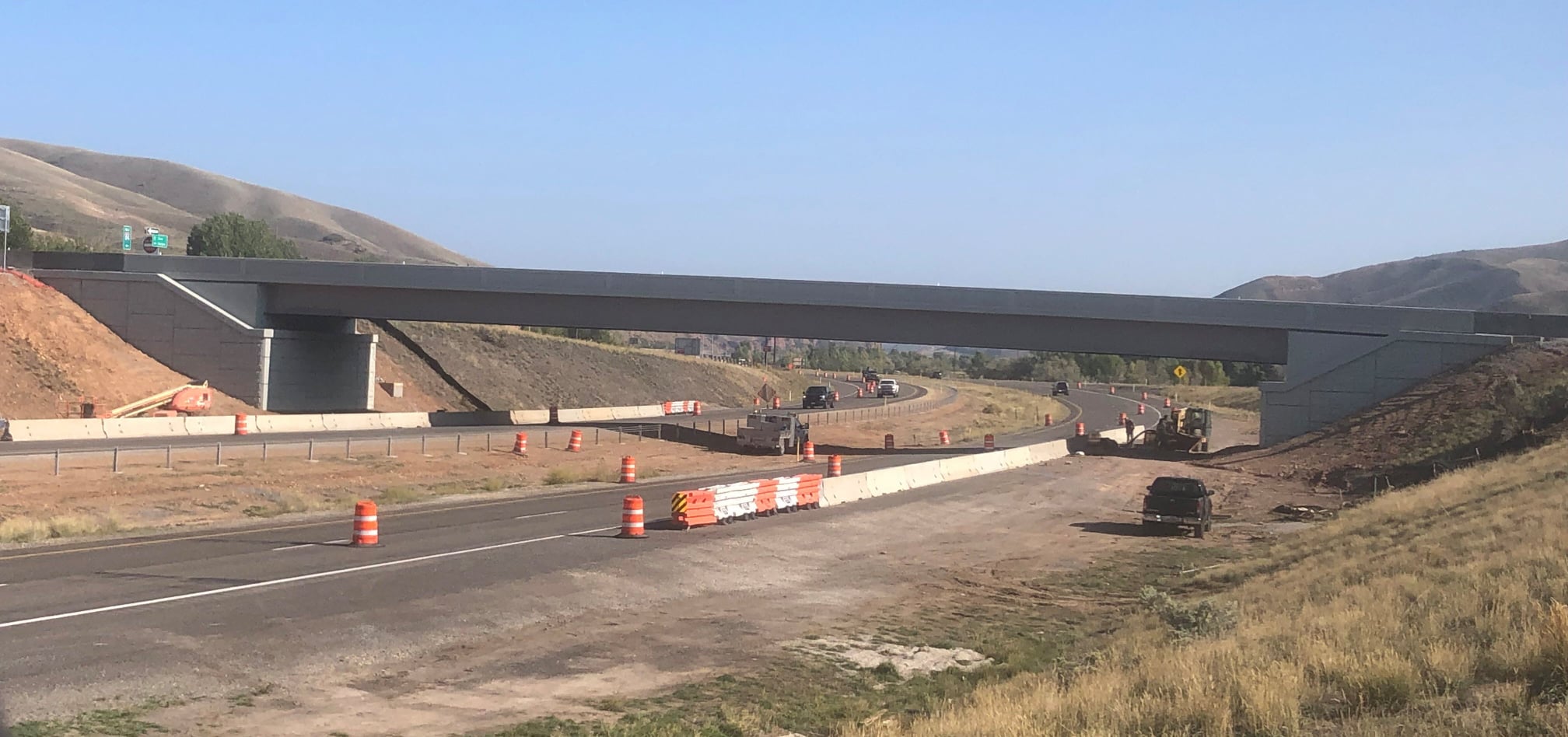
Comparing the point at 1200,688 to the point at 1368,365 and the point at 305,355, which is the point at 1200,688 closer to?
the point at 1368,365

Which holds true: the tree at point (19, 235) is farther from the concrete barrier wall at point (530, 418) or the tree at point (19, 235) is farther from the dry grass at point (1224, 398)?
the dry grass at point (1224, 398)

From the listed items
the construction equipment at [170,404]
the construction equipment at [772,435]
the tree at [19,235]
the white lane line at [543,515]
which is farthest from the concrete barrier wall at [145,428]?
the tree at [19,235]

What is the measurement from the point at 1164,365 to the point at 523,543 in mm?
174432

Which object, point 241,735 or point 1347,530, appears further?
point 1347,530

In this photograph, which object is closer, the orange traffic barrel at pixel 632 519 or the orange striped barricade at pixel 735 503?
the orange traffic barrel at pixel 632 519

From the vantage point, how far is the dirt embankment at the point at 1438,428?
49.0 meters

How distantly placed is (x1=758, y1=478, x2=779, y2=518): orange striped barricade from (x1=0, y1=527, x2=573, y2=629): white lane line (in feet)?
24.7

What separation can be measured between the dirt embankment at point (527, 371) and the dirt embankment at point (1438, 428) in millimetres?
47809

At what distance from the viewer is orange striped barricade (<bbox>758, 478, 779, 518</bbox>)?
3484cm

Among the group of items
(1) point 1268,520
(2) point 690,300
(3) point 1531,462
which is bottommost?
(1) point 1268,520

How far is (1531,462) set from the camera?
36.4 metres

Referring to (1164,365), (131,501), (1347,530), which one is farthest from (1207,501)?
(1164,365)

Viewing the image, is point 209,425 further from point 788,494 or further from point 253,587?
point 253,587

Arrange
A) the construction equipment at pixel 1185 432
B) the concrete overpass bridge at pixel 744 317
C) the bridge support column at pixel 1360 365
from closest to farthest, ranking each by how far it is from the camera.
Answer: the bridge support column at pixel 1360 365 < the concrete overpass bridge at pixel 744 317 < the construction equipment at pixel 1185 432
